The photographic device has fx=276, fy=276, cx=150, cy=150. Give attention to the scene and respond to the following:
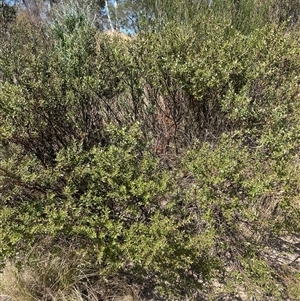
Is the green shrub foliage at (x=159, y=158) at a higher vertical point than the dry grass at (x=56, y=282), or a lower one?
higher

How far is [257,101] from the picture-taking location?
2.92 meters

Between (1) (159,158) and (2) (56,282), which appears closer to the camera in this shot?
(2) (56,282)

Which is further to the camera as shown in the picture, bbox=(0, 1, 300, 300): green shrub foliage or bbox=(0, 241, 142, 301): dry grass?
bbox=(0, 241, 142, 301): dry grass

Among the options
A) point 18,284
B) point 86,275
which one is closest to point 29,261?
point 18,284

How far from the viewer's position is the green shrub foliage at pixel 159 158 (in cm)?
209

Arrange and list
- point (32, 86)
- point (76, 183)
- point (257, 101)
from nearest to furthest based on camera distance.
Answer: point (76, 183), point (32, 86), point (257, 101)

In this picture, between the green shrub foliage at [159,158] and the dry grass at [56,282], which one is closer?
the green shrub foliage at [159,158]

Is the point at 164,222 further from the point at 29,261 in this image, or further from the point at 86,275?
the point at 29,261

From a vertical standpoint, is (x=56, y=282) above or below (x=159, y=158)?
below

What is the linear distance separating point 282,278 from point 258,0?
5080 mm

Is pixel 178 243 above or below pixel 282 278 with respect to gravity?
above

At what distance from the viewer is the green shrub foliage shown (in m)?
2.09

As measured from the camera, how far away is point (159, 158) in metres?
2.63

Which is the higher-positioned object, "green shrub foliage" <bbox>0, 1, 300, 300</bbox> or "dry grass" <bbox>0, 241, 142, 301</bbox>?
"green shrub foliage" <bbox>0, 1, 300, 300</bbox>
